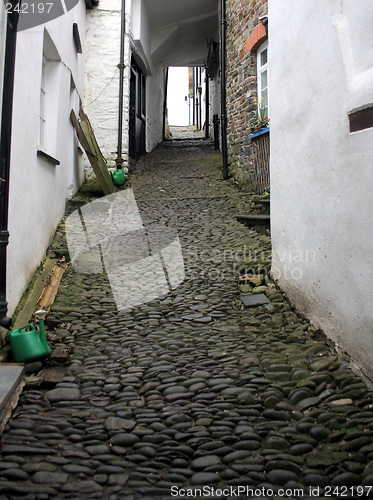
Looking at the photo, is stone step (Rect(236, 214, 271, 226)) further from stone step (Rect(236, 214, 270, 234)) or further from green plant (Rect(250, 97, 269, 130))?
green plant (Rect(250, 97, 269, 130))

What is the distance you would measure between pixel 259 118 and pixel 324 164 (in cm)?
470

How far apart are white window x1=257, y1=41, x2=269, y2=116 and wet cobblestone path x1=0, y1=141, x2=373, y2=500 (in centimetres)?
468

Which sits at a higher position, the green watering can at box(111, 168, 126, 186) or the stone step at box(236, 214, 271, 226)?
the green watering can at box(111, 168, 126, 186)

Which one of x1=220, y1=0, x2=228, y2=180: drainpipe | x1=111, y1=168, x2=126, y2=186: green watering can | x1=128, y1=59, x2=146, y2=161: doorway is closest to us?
x1=111, y1=168, x2=126, y2=186: green watering can

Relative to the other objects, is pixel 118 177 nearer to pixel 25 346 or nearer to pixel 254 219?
pixel 254 219

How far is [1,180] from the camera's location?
9.40 ft

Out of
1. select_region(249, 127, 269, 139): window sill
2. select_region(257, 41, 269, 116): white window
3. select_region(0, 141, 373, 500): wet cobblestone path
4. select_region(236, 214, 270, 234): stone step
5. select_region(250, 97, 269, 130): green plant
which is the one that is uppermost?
select_region(257, 41, 269, 116): white window

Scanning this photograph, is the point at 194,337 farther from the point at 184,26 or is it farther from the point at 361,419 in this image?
the point at 184,26

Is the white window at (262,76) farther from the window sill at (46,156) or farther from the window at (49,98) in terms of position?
the window sill at (46,156)

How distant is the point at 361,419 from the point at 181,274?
9.30 ft

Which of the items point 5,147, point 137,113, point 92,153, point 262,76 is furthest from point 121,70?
point 5,147

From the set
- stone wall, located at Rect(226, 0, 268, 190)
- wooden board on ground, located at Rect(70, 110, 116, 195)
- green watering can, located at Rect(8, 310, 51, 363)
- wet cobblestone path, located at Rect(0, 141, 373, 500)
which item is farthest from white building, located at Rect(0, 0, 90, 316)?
stone wall, located at Rect(226, 0, 268, 190)

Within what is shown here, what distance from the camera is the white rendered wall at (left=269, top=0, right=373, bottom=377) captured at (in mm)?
2418

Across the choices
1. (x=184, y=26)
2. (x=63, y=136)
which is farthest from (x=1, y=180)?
(x=184, y=26)
